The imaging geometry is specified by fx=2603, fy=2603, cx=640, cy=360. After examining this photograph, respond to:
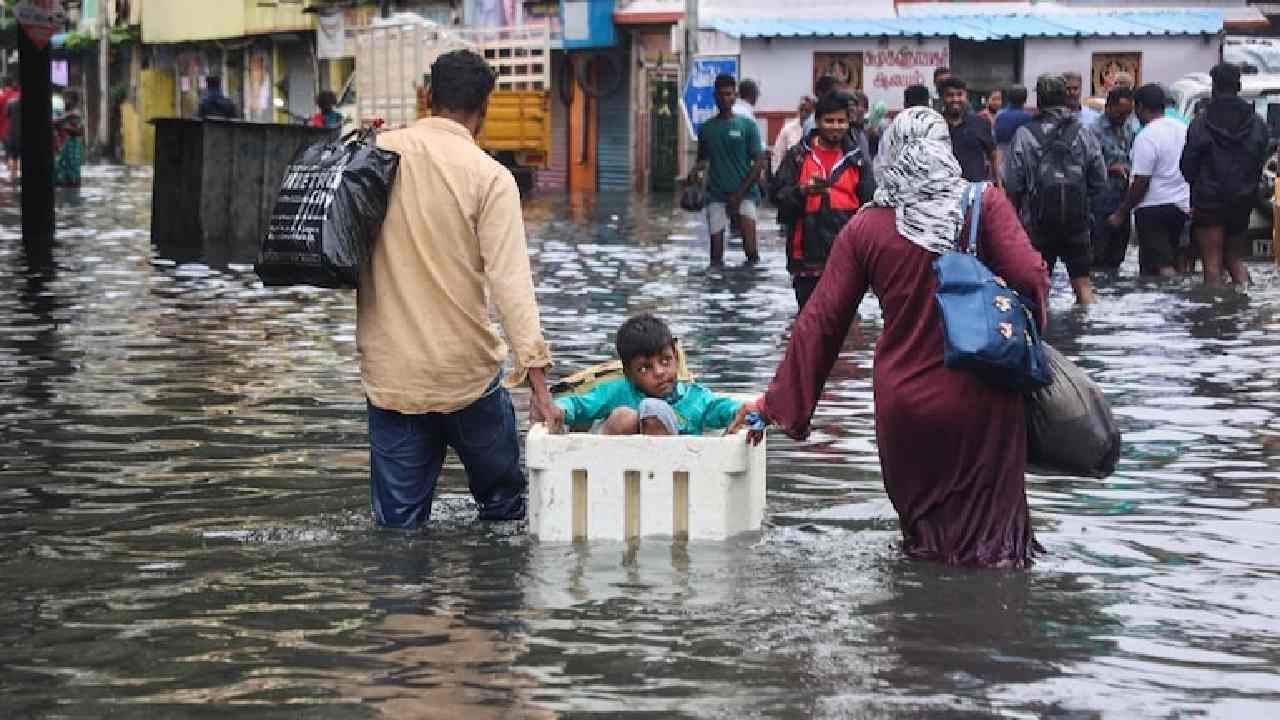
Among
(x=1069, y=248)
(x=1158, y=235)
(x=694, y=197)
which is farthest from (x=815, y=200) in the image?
(x=694, y=197)

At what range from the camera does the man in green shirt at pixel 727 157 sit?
20500 millimetres

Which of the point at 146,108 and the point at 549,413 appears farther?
the point at 146,108

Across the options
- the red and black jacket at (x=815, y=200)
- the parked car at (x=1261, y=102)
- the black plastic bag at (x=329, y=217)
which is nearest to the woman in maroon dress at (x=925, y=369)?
the black plastic bag at (x=329, y=217)

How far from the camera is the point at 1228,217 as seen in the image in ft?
60.7

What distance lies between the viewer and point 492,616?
6.90m

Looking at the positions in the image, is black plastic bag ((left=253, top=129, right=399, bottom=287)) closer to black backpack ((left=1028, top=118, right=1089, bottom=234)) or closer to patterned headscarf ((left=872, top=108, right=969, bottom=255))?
patterned headscarf ((left=872, top=108, right=969, bottom=255))

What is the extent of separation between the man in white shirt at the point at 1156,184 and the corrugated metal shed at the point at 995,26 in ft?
70.4

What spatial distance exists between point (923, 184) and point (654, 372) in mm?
1341

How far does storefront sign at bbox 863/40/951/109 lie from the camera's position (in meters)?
41.5

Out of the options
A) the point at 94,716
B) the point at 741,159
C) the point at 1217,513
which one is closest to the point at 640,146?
the point at 741,159

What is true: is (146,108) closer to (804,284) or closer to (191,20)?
(191,20)

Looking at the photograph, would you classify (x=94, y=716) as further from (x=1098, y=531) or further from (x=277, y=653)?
(x=1098, y=531)

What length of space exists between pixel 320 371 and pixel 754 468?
18.8 ft

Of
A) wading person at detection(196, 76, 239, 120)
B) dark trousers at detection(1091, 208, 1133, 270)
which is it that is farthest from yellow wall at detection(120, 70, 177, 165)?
dark trousers at detection(1091, 208, 1133, 270)
